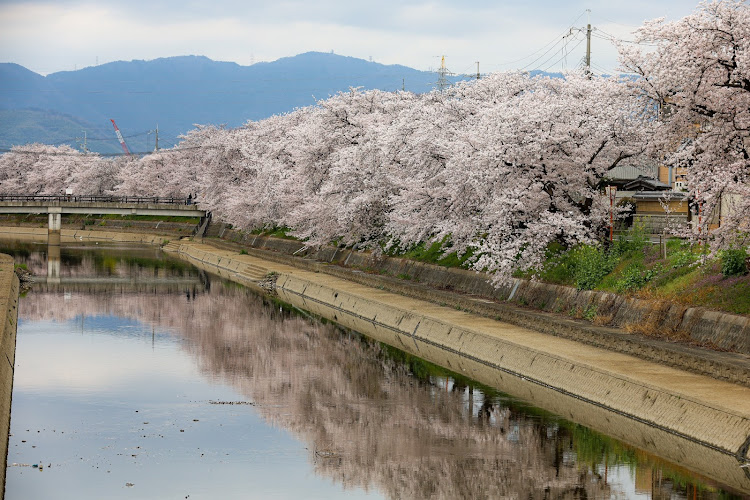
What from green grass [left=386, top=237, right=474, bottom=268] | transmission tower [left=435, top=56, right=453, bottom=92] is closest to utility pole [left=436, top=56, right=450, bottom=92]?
transmission tower [left=435, top=56, right=453, bottom=92]

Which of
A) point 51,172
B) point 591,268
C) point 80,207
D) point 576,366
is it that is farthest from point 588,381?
point 51,172

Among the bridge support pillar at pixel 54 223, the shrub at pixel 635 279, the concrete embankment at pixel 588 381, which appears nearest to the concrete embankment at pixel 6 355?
the concrete embankment at pixel 588 381

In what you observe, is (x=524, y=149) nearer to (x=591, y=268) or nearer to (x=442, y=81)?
(x=591, y=268)

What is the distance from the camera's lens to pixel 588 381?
96.7 ft

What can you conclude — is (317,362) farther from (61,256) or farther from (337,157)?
(61,256)

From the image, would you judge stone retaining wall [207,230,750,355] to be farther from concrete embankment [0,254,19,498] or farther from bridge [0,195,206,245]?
bridge [0,195,206,245]

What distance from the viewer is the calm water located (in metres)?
22.5

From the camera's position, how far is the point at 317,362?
3969 cm

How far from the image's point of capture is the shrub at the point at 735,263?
32.1 m

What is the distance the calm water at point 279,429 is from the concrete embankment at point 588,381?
85 cm

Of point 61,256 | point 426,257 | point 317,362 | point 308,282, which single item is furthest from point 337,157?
point 61,256

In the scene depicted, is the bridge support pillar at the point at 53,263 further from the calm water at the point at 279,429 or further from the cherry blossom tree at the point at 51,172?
the cherry blossom tree at the point at 51,172

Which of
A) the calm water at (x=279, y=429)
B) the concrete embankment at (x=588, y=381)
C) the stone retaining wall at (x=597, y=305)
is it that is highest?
the stone retaining wall at (x=597, y=305)

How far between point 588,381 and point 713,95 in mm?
10929
